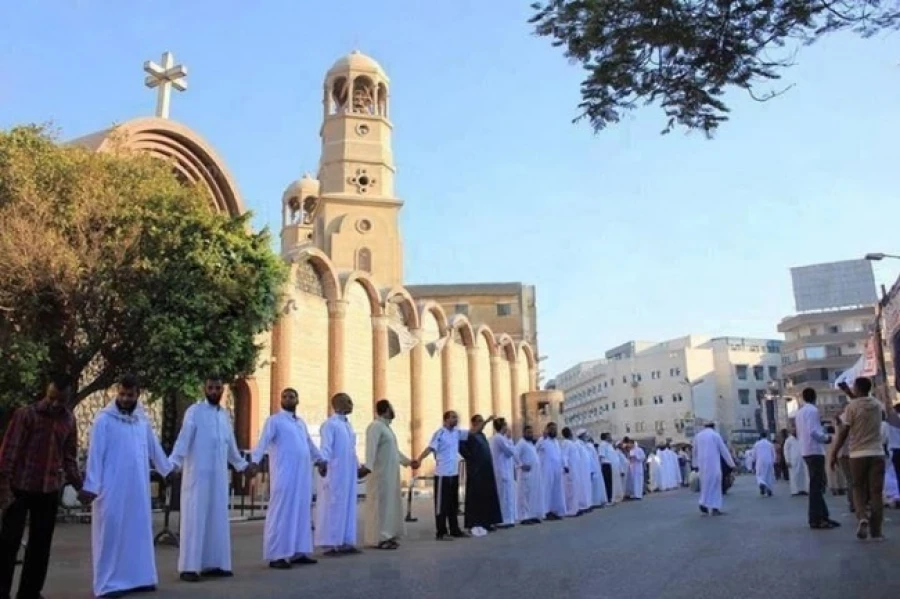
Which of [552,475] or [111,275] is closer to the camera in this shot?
[111,275]

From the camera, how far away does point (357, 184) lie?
139 ft

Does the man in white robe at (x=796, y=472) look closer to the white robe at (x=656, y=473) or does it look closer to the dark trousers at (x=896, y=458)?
the dark trousers at (x=896, y=458)

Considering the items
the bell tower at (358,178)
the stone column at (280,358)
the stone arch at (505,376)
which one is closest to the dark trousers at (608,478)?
the stone column at (280,358)

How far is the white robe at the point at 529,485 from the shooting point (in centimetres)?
1499

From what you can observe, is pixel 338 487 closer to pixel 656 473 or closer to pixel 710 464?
pixel 710 464

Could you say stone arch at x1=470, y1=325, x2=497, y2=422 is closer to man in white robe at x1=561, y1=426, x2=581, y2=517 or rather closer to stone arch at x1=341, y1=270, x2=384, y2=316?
stone arch at x1=341, y1=270, x2=384, y2=316

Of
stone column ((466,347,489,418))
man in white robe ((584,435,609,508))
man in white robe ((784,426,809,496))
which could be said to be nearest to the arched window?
stone column ((466,347,489,418))

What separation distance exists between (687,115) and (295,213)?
45561 millimetres

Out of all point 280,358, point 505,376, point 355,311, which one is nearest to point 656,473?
point 355,311

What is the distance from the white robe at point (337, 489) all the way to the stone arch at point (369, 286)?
1670cm

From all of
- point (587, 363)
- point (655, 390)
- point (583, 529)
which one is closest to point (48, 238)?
point (583, 529)

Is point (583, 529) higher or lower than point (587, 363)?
lower

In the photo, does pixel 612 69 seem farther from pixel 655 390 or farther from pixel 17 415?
pixel 655 390

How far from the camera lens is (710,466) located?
572 inches
